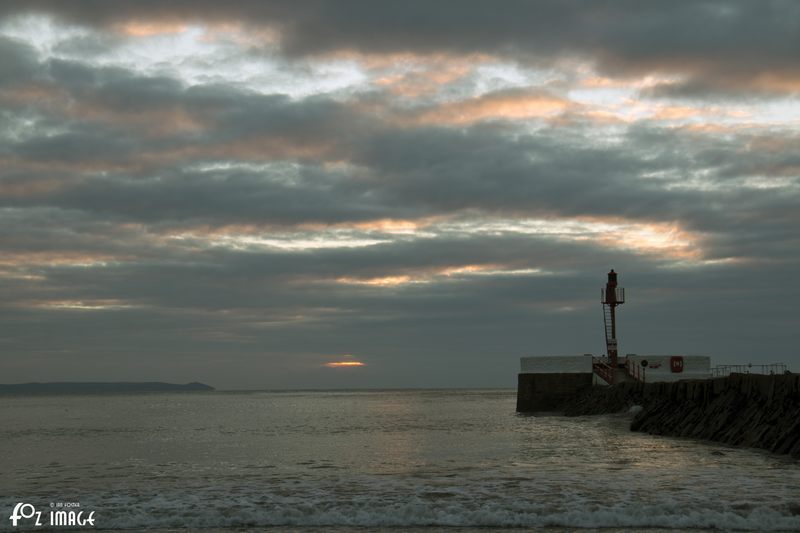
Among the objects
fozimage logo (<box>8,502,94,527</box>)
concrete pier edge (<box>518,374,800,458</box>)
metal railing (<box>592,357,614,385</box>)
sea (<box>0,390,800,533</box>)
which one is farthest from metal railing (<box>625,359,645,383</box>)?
fozimage logo (<box>8,502,94,527</box>)

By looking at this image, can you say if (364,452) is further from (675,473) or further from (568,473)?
(675,473)

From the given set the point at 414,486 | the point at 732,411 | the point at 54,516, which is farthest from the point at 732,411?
the point at 54,516

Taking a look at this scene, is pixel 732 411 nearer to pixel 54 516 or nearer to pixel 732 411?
pixel 732 411

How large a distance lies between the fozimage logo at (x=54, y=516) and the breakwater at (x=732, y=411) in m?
16.9

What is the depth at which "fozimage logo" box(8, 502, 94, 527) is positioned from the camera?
540 inches

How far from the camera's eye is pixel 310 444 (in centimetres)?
3089

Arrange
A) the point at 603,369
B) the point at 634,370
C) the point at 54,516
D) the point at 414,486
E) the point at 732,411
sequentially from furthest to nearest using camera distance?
the point at 603,369 → the point at 634,370 → the point at 732,411 → the point at 414,486 → the point at 54,516

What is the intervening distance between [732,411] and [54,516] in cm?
2138

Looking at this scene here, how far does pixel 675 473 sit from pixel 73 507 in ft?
42.8

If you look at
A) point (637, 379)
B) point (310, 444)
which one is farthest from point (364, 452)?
point (637, 379)

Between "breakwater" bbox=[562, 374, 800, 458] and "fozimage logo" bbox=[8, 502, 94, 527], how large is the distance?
16902mm

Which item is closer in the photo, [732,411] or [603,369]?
[732,411]

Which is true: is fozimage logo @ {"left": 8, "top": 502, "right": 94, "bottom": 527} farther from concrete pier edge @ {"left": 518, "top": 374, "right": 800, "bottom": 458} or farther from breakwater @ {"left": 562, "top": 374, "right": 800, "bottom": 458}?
concrete pier edge @ {"left": 518, "top": 374, "right": 800, "bottom": 458}

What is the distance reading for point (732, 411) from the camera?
26.4 meters
